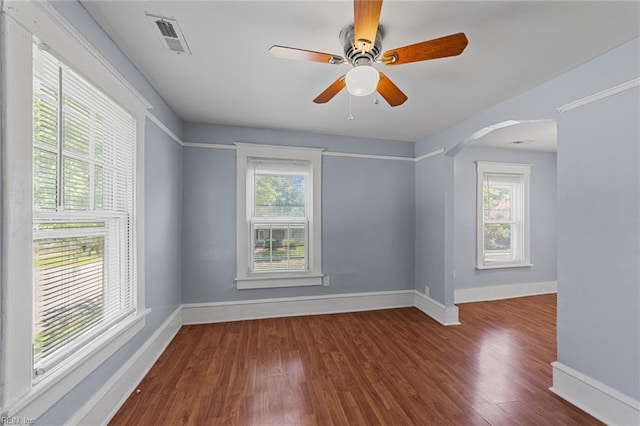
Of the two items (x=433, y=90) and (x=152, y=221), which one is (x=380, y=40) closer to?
(x=433, y=90)

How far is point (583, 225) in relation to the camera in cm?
190

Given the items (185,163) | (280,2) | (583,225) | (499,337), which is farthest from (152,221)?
(499,337)

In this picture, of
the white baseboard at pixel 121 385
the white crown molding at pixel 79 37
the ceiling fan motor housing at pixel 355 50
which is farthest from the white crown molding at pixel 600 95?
the white baseboard at pixel 121 385

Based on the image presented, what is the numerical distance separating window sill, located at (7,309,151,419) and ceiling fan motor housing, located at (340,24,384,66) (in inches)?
88.6

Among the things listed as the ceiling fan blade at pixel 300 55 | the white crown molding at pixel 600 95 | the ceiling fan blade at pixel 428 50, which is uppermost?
the ceiling fan blade at pixel 300 55

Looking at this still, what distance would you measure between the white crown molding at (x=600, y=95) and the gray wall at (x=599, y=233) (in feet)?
0.10

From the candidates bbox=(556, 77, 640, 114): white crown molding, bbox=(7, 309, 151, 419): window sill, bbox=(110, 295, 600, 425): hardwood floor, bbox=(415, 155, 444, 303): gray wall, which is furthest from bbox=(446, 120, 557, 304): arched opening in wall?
bbox=(7, 309, 151, 419): window sill

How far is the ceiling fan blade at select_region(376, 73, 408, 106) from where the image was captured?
163 centimetres

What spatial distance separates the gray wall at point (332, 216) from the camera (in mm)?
3244

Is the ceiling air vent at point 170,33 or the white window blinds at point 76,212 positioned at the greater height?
the ceiling air vent at point 170,33

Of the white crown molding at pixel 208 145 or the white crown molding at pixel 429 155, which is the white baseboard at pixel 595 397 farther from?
the white crown molding at pixel 208 145

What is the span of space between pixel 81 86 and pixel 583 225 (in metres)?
3.39

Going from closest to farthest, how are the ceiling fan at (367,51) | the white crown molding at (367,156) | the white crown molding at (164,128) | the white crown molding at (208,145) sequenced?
the ceiling fan at (367,51)
the white crown molding at (164,128)
the white crown molding at (208,145)
the white crown molding at (367,156)

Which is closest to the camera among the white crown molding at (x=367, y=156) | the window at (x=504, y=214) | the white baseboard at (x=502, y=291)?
the white crown molding at (x=367, y=156)
